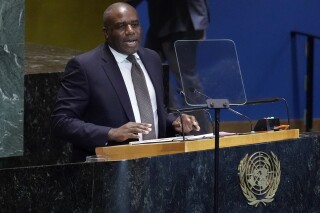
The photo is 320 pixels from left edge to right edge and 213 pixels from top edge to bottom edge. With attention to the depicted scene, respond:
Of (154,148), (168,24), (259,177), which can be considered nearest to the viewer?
(154,148)

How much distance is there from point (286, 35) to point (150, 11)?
1601mm

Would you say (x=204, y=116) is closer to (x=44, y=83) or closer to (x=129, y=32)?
(x=129, y=32)

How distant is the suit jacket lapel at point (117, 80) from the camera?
540cm

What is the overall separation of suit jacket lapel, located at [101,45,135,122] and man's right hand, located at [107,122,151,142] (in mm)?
342

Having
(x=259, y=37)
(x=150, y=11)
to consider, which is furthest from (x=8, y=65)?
(x=259, y=37)

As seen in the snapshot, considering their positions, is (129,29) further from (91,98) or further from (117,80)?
(91,98)

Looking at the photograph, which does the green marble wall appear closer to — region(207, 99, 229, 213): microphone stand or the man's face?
the man's face

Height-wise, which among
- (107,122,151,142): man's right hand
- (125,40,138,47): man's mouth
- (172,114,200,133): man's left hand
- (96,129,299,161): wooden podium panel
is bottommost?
(96,129,299,161): wooden podium panel

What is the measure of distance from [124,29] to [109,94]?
356mm

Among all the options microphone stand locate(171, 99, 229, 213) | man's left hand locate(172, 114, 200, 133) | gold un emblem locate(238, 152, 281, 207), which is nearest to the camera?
microphone stand locate(171, 99, 229, 213)

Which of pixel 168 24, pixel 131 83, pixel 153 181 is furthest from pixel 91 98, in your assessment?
pixel 168 24

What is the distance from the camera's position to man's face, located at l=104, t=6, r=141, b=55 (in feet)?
18.0

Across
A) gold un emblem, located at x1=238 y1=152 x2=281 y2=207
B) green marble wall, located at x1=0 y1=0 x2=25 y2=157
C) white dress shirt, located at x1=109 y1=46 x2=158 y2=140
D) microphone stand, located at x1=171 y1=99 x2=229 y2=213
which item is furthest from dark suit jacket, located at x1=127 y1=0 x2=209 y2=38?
microphone stand, located at x1=171 y1=99 x2=229 y2=213

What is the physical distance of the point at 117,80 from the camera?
5441 millimetres
